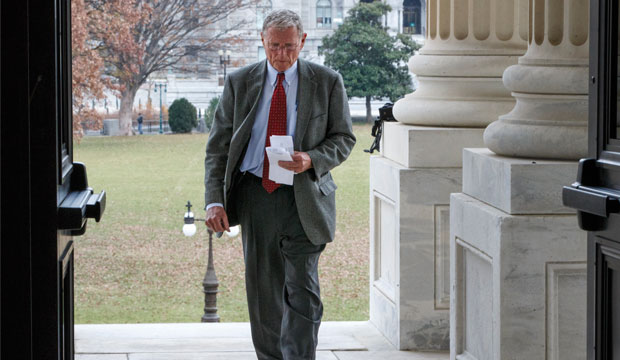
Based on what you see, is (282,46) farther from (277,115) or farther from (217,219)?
(217,219)

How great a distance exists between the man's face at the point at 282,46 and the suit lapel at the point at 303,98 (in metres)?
0.07

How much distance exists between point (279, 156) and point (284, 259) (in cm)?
54

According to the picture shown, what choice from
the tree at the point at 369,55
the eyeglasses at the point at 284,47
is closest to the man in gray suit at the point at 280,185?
the eyeglasses at the point at 284,47

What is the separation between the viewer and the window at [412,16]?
35.5 metres

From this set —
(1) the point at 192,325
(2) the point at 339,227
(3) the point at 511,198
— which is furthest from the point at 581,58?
(2) the point at 339,227

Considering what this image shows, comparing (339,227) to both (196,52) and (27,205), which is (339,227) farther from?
(27,205)

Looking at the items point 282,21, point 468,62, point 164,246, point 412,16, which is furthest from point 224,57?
point 282,21

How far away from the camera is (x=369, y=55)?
3219 centimetres

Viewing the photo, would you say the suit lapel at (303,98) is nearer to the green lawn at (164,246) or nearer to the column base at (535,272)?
the column base at (535,272)

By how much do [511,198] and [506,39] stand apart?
2444 millimetres

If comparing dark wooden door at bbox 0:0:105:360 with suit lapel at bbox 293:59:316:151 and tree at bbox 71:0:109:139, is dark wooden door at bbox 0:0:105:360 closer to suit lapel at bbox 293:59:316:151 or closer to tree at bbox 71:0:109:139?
suit lapel at bbox 293:59:316:151

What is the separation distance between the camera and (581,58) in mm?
4676

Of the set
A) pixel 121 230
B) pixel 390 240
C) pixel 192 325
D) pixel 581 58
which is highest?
pixel 581 58

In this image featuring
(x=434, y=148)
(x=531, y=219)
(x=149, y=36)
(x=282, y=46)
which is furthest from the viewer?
(x=149, y=36)
